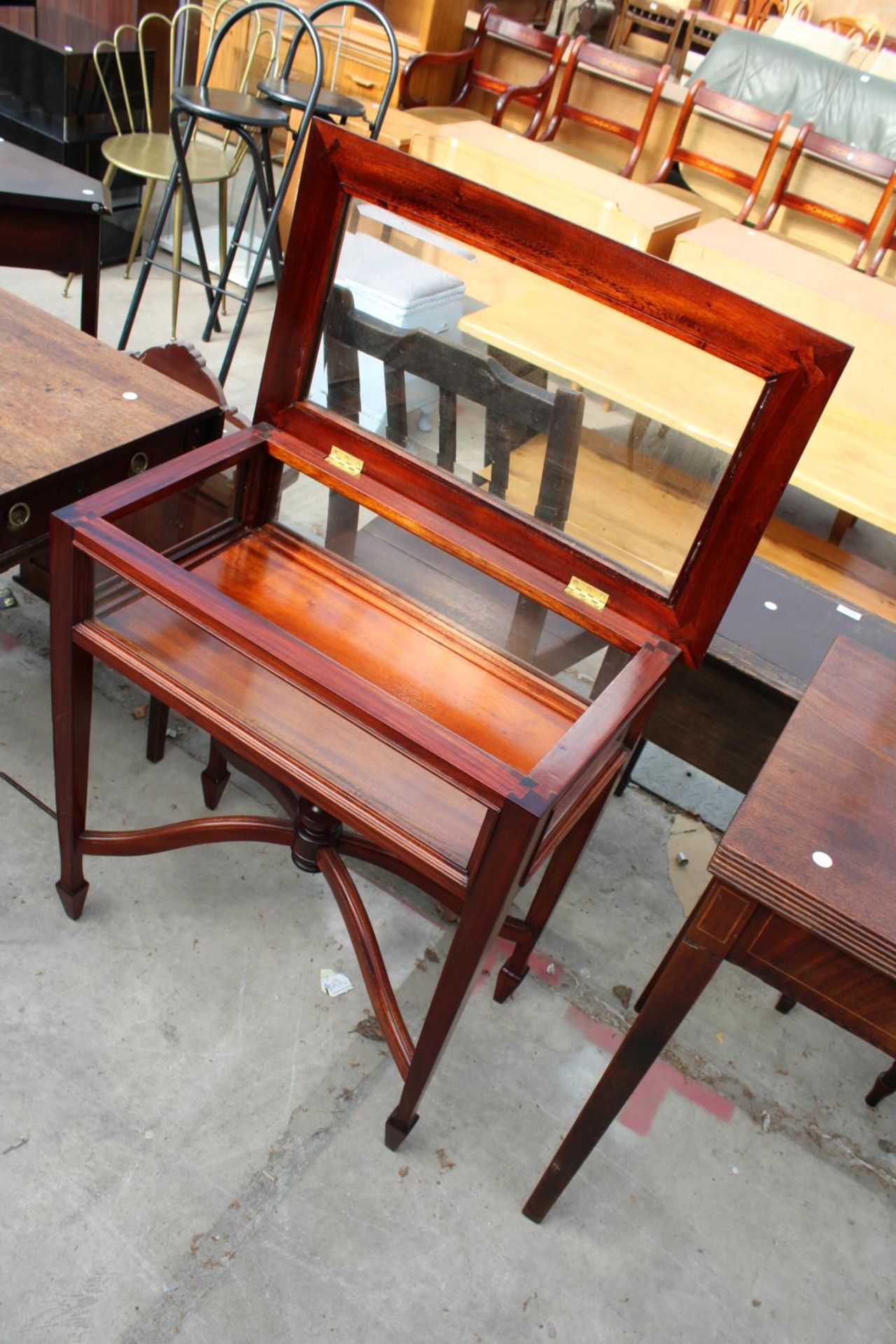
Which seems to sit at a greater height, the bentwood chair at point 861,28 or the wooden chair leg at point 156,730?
the bentwood chair at point 861,28

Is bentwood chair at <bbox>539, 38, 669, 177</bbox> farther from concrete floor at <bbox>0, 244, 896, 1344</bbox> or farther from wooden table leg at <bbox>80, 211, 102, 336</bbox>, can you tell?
A: concrete floor at <bbox>0, 244, 896, 1344</bbox>

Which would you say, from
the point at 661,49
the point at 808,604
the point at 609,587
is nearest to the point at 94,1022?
the point at 609,587

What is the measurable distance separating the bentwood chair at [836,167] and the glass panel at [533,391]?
372 centimetres

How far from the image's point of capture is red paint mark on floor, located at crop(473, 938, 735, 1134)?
5.24 ft

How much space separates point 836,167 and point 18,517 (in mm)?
4670

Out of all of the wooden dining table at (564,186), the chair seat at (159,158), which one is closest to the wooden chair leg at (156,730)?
the chair seat at (159,158)

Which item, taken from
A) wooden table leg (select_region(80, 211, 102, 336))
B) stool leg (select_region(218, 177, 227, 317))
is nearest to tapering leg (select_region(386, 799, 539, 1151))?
wooden table leg (select_region(80, 211, 102, 336))

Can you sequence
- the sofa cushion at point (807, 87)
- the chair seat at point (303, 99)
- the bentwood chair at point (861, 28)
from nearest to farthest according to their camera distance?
the chair seat at point (303, 99), the sofa cushion at point (807, 87), the bentwood chair at point (861, 28)

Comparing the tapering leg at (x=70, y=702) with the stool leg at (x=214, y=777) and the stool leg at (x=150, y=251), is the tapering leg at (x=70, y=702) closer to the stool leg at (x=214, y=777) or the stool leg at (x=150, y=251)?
the stool leg at (x=214, y=777)

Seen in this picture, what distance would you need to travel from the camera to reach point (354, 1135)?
1464mm

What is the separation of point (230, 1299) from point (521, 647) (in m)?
0.90

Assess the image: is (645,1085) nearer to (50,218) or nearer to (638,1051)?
(638,1051)

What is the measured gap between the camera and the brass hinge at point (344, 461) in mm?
1376

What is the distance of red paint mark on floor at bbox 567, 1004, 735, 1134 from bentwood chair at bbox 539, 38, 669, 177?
422cm
